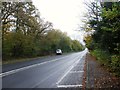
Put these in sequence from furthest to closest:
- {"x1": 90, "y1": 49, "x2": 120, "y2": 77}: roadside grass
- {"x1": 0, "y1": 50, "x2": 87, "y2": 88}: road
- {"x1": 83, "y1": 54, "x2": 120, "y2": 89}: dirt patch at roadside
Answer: {"x1": 0, "y1": 50, "x2": 87, "y2": 88}: road, {"x1": 83, "y1": 54, "x2": 120, "y2": 89}: dirt patch at roadside, {"x1": 90, "y1": 49, "x2": 120, "y2": 77}: roadside grass

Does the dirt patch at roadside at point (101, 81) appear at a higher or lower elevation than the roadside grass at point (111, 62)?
lower

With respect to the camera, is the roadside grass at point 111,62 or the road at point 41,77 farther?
the road at point 41,77

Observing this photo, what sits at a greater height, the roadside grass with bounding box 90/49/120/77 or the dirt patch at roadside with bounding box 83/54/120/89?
the roadside grass with bounding box 90/49/120/77

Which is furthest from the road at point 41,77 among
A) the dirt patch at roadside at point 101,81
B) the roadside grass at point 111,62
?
the roadside grass at point 111,62

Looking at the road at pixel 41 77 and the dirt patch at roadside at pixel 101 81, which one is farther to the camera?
the road at pixel 41 77

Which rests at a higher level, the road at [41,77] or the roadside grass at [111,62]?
the roadside grass at [111,62]

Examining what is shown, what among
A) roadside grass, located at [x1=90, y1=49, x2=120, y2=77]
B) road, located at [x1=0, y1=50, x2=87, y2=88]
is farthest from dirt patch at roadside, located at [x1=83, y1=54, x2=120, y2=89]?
road, located at [x1=0, y1=50, x2=87, y2=88]

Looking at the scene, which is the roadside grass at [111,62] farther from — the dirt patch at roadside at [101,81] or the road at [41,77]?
the road at [41,77]

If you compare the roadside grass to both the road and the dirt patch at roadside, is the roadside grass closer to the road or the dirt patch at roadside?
the dirt patch at roadside

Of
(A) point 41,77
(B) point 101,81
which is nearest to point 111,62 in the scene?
(B) point 101,81

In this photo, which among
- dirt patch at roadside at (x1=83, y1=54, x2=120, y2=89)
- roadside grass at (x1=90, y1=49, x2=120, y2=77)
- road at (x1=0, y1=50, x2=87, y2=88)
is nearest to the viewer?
roadside grass at (x1=90, y1=49, x2=120, y2=77)

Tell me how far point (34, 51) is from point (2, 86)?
44098 millimetres

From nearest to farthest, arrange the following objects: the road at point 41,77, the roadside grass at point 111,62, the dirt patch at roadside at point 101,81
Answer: the roadside grass at point 111,62 < the dirt patch at roadside at point 101,81 < the road at point 41,77

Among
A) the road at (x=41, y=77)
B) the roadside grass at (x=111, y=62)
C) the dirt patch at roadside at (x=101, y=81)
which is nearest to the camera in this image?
the roadside grass at (x=111, y=62)
